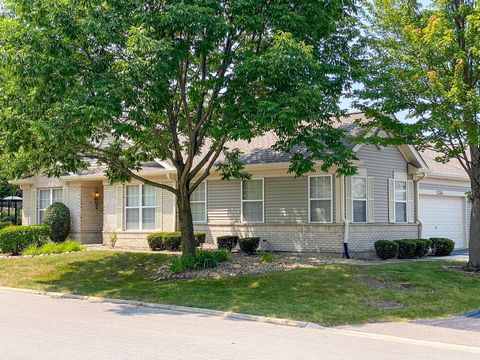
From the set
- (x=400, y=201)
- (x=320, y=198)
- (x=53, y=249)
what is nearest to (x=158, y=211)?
(x=53, y=249)

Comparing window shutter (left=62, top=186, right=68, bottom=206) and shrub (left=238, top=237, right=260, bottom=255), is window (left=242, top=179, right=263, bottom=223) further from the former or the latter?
window shutter (left=62, top=186, right=68, bottom=206)

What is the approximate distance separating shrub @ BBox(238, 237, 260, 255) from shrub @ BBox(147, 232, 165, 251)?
376 centimetres

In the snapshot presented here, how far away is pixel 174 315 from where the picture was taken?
12.1 metres

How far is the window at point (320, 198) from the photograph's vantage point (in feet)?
66.6

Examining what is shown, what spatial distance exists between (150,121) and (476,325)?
887cm

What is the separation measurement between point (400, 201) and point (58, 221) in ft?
50.7

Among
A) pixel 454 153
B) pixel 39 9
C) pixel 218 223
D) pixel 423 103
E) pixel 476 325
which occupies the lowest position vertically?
pixel 476 325

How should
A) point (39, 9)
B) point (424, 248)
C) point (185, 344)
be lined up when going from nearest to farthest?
point (185, 344)
point (39, 9)
point (424, 248)

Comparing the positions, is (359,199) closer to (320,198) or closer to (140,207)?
(320,198)

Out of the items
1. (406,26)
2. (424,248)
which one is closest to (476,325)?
(406,26)

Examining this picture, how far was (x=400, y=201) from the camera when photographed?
2297 cm

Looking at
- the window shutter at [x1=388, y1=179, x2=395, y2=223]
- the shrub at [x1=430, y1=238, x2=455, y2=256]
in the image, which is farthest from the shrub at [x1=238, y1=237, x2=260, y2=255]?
the shrub at [x1=430, y1=238, x2=455, y2=256]

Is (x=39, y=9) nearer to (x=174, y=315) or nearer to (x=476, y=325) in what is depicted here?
(x=174, y=315)

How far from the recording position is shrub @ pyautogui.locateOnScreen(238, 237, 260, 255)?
21.0 meters
